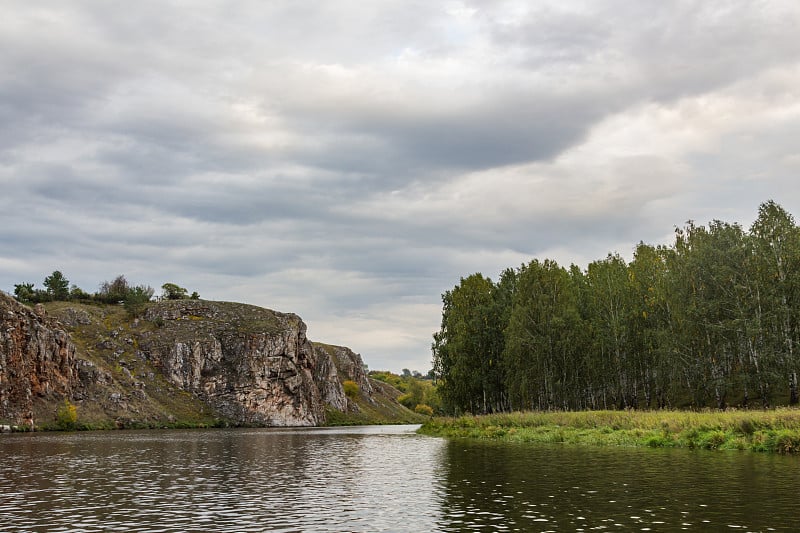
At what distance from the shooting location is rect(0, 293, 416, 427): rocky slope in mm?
124919

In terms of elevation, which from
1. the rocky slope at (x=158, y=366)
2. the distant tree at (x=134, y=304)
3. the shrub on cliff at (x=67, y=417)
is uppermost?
the distant tree at (x=134, y=304)

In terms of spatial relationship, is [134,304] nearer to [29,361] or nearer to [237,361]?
[237,361]

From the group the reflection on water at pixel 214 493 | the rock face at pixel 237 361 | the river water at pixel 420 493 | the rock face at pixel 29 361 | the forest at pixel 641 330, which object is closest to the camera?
the river water at pixel 420 493

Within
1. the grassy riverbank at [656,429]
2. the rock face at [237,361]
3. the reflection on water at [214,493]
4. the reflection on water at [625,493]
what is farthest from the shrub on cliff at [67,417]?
the reflection on water at [625,493]

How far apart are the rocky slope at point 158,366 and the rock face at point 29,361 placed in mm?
203

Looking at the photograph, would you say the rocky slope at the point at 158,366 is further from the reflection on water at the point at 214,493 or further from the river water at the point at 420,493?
the river water at the point at 420,493

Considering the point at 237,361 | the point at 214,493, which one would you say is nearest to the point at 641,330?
the point at 214,493

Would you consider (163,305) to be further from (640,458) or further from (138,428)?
(640,458)

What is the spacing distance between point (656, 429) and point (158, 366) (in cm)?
14446

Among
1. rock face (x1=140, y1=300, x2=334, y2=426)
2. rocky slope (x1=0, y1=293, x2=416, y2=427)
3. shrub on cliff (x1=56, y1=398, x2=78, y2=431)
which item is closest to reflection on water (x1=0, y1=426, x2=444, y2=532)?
shrub on cliff (x1=56, y1=398, x2=78, y2=431)

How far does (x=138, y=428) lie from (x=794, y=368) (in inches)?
4634

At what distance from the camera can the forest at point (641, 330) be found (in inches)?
2803

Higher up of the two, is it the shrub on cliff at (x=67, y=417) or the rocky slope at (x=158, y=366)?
the rocky slope at (x=158, y=366)

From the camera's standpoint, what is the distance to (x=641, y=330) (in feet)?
277
